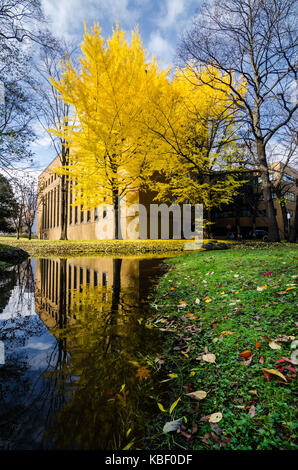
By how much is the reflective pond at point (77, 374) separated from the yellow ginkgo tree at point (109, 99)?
32.6 ft

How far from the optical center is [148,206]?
18.5 meters

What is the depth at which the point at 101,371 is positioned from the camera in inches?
78.7

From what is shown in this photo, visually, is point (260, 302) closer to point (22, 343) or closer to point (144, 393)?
point (144, 393)

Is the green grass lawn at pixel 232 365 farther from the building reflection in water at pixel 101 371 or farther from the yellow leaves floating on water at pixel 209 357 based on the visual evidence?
the building reflection in water at pixel 101 371

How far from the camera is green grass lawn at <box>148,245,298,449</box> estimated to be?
1.35 metres

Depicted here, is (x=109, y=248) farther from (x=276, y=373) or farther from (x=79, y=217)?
(x=79, y=217)

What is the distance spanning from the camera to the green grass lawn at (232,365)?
4.44ft

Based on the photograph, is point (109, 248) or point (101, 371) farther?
point (109, 248)

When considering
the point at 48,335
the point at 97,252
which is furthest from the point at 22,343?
the point at 97,252

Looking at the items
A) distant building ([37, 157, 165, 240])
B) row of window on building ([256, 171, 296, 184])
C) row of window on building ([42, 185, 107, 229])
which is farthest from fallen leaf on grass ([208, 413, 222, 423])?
row of window on building ([42, 185, 107, 229])

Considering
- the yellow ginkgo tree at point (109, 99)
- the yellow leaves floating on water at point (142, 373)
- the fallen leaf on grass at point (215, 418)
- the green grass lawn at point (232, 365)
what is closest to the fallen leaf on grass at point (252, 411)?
the green grass lawn at point (232, 365)

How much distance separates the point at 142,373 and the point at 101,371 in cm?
35

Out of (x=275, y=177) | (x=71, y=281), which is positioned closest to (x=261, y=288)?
(x=71, y=281)

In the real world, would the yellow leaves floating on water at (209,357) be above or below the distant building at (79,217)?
below
